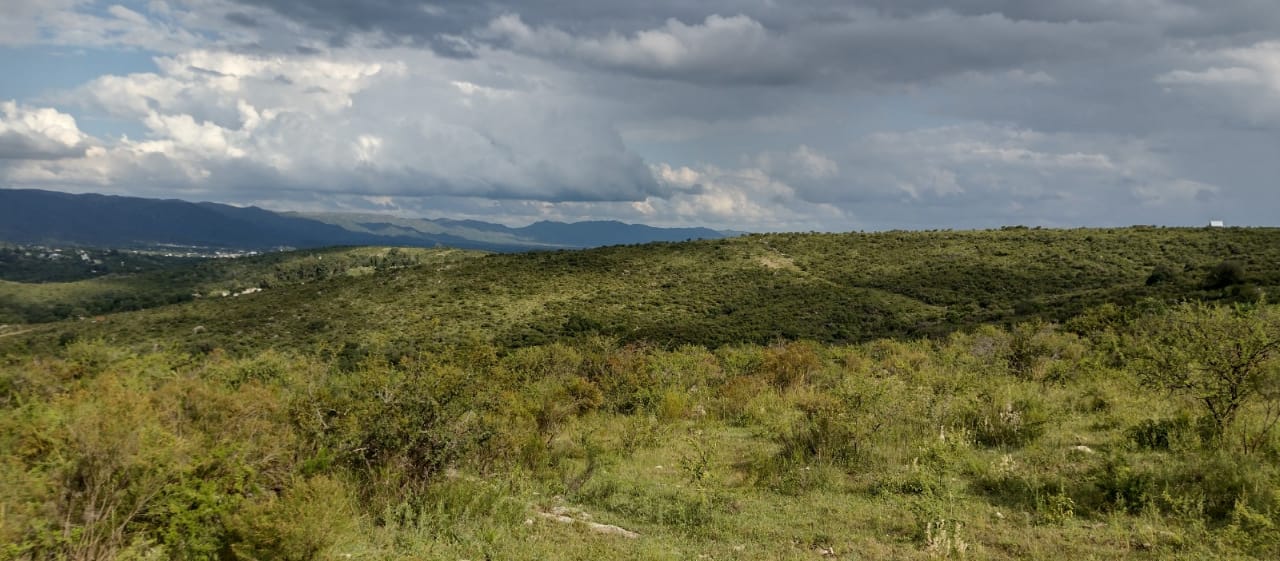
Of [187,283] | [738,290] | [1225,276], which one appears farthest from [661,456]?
[187,283]

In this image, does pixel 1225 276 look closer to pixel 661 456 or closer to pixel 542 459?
pixel 661 456

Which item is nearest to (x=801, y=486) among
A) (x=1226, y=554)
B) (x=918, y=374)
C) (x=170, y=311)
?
(x=1226, y=554)

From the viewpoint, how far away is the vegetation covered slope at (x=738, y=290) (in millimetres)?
44812

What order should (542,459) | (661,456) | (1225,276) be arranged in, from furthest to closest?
1. (1225,276)
2. (661,456)
3. (542,459)

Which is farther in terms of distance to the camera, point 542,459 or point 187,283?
point 187,283

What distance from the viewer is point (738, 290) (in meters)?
58.4

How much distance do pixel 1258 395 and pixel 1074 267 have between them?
54675 mm

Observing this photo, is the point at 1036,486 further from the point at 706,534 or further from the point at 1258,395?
the point at 1258,395

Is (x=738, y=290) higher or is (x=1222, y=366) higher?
(x=1222, y=366)

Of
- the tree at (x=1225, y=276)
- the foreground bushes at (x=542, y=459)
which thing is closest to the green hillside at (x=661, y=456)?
the foreground bushes at (x=542, y=459)

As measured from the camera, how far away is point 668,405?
1293cm

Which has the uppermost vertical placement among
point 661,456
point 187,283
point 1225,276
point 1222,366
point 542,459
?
point 1225,276

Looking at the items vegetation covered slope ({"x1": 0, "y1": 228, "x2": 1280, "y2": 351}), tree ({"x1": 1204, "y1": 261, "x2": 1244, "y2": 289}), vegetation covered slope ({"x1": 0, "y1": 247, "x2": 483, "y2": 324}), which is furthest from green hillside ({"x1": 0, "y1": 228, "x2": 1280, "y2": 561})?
vegetation covered slope ({"x1": 0, "y1": 247, "x2": 483, "y2": 324})

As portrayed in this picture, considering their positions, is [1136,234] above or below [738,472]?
above
